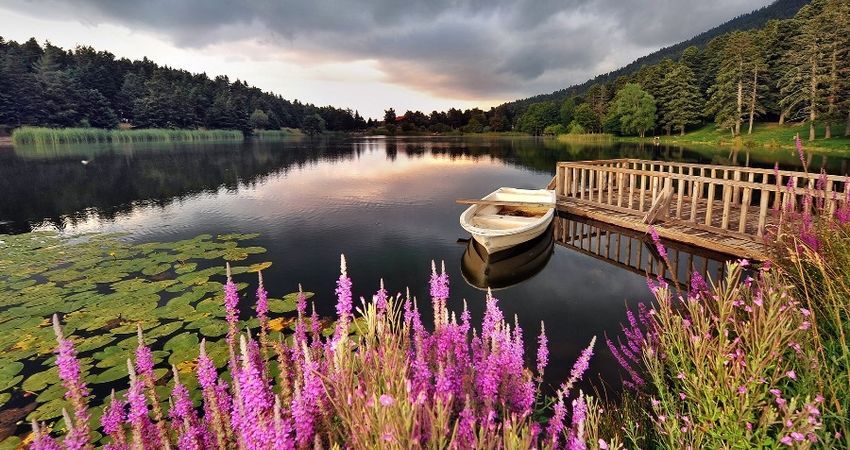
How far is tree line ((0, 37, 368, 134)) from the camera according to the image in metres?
84.2

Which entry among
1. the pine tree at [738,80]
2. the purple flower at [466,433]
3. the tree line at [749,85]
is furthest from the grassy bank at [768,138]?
the purple flower at [466,433]

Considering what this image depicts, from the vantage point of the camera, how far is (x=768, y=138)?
56656mm

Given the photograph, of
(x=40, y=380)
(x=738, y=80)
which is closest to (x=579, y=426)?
(x=40, y=380)

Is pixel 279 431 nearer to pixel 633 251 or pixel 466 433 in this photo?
pixel 466 433

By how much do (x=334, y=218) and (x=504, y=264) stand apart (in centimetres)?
1102

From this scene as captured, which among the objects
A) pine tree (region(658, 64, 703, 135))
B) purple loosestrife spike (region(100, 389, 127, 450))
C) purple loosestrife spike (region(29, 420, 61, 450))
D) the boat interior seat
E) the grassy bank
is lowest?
the boat interior seat

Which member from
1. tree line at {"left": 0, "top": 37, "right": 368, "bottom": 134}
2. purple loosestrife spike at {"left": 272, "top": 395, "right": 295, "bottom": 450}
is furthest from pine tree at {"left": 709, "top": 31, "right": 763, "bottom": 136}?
tree line at {"left": 0, "top": 37, "right": 368, "bottom": 134}

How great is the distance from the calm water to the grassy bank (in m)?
14.5

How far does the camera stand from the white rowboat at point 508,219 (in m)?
12.9

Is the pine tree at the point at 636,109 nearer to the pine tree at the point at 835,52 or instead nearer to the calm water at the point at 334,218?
the pine tree at the point at 835,52

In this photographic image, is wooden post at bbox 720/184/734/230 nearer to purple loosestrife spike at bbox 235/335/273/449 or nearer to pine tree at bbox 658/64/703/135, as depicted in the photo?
purple loosestrife spike at bbox 235/335/273/449

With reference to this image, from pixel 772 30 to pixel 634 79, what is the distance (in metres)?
32.6

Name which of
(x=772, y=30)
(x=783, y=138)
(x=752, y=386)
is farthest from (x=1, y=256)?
(x=772, y=30)

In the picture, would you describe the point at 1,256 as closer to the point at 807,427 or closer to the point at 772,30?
the point at 807,427
